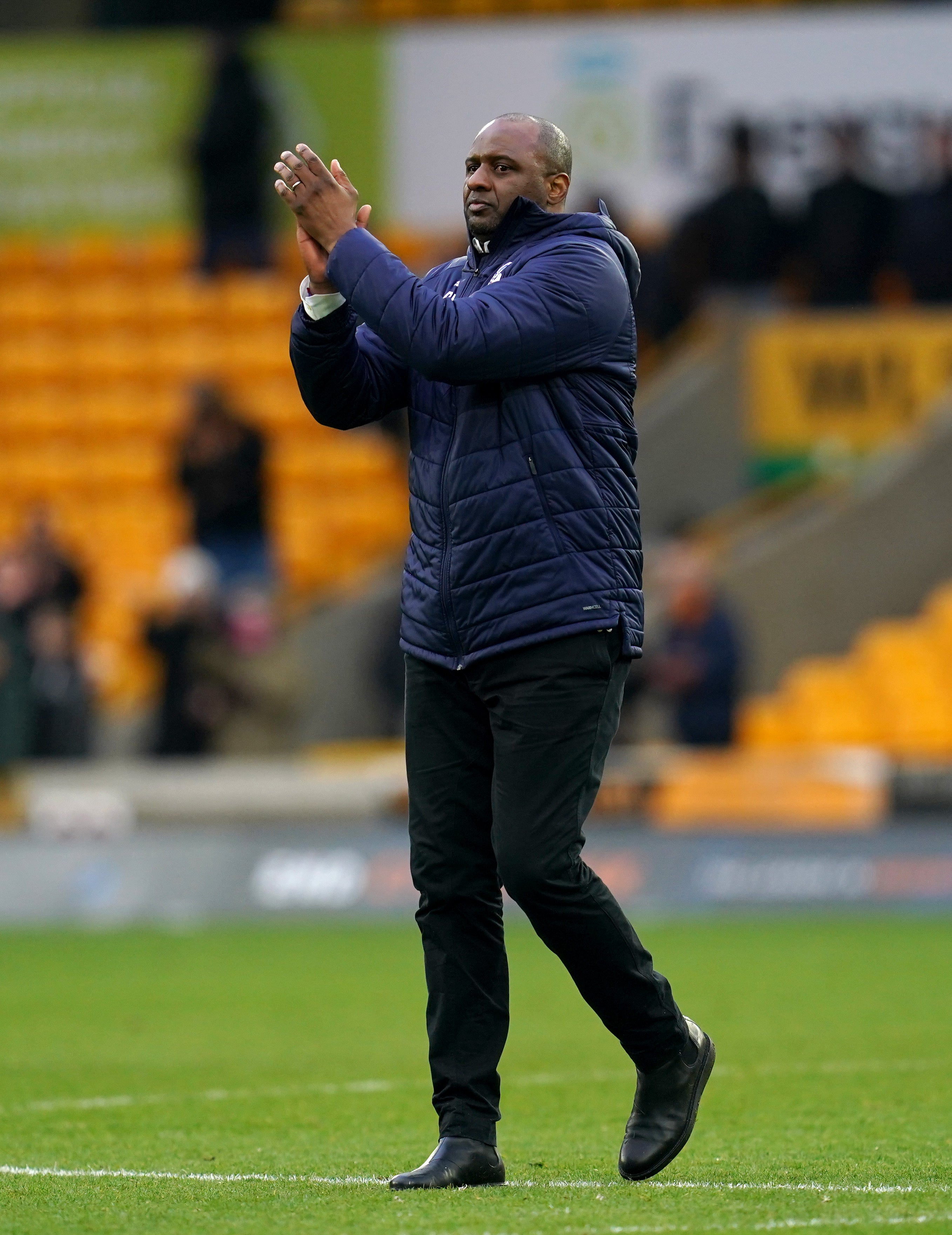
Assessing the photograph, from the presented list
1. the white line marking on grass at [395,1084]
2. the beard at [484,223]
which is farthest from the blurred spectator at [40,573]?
the beard at [484,223]

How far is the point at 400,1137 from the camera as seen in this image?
6.11m

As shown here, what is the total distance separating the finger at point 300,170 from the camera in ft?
16.8

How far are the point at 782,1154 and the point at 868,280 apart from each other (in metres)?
15.2

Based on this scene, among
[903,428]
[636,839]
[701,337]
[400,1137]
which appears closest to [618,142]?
[701,337]

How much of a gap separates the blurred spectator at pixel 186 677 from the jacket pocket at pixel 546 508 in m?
11.3

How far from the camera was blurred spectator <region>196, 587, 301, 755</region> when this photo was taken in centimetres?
1620

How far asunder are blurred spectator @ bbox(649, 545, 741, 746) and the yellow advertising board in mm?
4375

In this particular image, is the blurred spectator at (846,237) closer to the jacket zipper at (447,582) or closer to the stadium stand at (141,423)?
the stadium stand at (141,423)

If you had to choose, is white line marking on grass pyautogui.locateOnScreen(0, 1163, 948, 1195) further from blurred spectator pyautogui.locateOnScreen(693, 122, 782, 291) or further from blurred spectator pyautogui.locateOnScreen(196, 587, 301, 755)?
blurred spectator pyautogui.locateOnScreen(693, 122, 782, 291)

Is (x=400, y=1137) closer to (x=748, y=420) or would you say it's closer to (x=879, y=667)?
(x=879, y=667)

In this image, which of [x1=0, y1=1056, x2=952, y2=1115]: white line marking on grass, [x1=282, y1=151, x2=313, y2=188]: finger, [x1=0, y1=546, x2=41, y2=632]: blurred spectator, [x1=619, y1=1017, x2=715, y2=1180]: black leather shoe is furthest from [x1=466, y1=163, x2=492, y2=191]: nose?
[x1=0, y1=546, x2=41, y2=632]: blurred spectator

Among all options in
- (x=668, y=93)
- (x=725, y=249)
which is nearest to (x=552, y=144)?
(x=725, y=249)

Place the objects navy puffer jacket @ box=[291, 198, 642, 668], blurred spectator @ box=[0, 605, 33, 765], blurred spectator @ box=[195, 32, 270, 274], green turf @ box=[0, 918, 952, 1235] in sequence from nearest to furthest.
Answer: green turf @ box=[0, 918, 952, 1235]
navy puffer jacket @ box=[291, 198, 642, 668]
blurred spectator @ box=[0, 605, 33, 765]
blurred spectator @ box=[195, 32, 270, 274]

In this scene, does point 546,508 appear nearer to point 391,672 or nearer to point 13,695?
point 13,695
